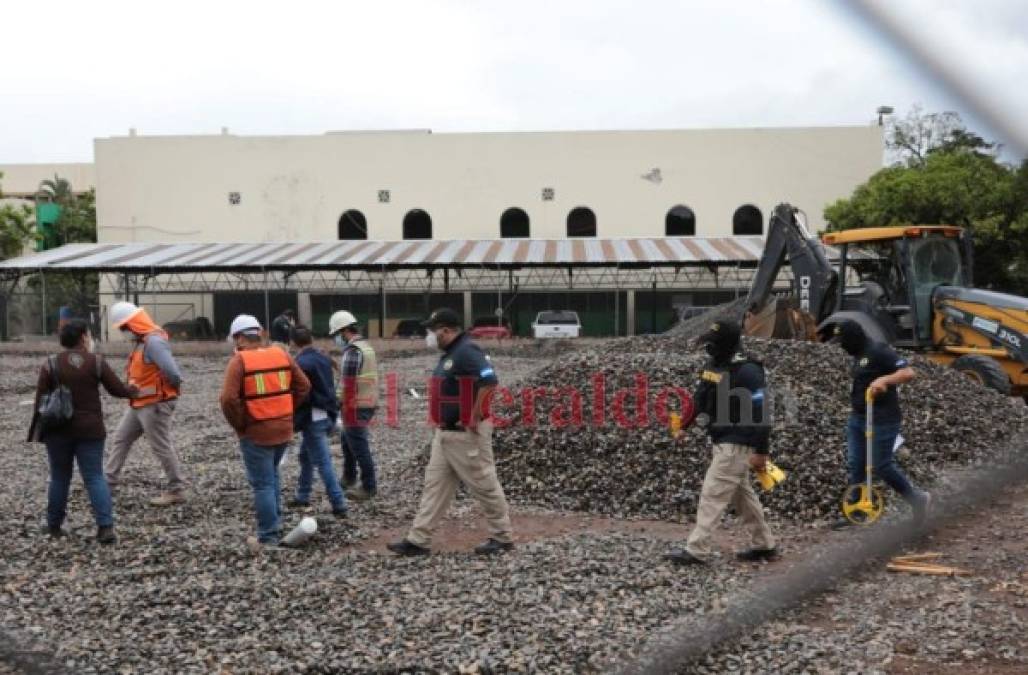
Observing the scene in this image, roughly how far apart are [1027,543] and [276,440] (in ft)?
17.1

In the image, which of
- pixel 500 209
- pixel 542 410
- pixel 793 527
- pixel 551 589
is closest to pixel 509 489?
pixel 542 410

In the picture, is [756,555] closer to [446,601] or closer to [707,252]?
[446,601]

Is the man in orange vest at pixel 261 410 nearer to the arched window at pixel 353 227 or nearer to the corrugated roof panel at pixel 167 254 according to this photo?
the corrugated roof panel at pixel 167 254

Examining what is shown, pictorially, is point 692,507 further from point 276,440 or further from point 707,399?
point 276,440

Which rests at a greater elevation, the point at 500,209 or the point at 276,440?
the point at 500,209

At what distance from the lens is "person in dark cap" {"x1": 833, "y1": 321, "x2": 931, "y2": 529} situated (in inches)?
264

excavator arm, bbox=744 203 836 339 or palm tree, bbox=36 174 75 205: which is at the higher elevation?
palm tree, bbox=36 174 75 205

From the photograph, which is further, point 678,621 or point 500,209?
point 500,209

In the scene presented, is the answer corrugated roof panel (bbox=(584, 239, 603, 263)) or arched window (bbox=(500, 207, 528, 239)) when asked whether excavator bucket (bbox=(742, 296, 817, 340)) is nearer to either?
corrugated roof panel (bbox=(584, 239, 603, 263))

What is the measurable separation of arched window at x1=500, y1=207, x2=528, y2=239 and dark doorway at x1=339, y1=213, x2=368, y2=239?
5.62m

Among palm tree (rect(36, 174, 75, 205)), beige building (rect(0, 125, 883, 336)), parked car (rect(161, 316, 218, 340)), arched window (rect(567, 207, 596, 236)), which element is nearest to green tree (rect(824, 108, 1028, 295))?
beige building (rect(0, 125, 883, 336))

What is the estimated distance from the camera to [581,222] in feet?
128

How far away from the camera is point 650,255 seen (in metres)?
30.5

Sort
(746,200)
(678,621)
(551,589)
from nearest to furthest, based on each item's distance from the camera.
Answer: (678,621) → (551,589) → (746,200)
